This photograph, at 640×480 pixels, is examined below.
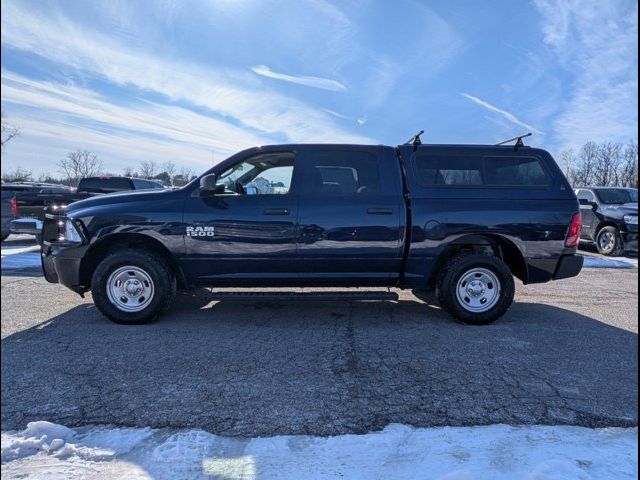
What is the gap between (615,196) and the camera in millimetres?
12164

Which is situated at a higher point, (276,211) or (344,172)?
(344,172)

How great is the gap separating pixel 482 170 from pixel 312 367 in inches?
123

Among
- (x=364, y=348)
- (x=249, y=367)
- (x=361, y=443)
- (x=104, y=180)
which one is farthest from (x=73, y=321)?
(x=104, y=180)

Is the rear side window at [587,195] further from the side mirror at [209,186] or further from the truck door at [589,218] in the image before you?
the side mirror at [209,186]

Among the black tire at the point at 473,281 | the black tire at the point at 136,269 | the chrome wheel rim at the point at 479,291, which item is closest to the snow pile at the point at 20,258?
the black tire at the point at 136,269

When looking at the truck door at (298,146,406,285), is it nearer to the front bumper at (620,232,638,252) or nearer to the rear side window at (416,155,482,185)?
the rear side window at (416,155,482,185)

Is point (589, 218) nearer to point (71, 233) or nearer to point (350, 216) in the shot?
point (350, 216)

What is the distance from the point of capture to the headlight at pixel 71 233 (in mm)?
4555

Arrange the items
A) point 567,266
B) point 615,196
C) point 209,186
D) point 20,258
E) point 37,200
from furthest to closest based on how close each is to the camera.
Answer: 1. point 615,196
2. point 37,200
3. point 20,258
4. point 567,266
5. point 209,186

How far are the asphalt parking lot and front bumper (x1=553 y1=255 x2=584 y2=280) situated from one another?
23.7 inches

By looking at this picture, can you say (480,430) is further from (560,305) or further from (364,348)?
(560,305)

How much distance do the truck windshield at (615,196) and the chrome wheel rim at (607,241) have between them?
1076 millimetres

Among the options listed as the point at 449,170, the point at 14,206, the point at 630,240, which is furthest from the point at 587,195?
the point at 14,206

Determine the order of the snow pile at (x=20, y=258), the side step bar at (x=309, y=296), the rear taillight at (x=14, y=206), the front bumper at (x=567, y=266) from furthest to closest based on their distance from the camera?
the rear taillight at (x=14, y=206)
the snow pile at (x=20, y=258)
the front bumper at (x=567, y=266)
the side step bar at (x=309, y=296)
